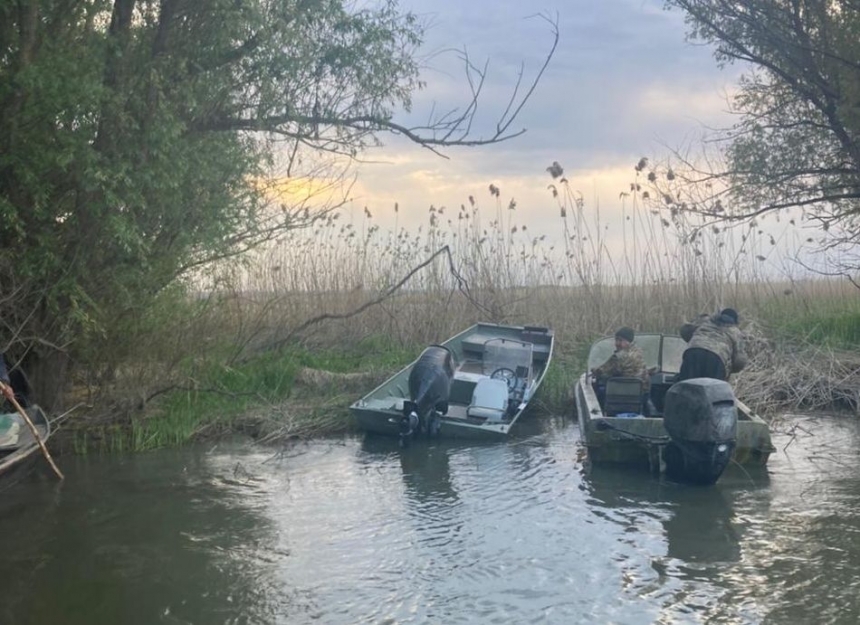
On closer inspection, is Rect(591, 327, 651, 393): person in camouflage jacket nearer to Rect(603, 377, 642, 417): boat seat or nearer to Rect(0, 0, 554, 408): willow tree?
Rect(603, 377, 642, 417): boat seat

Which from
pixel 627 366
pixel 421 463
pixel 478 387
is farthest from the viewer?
pixel 478 387

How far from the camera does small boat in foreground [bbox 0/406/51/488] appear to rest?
883 cm

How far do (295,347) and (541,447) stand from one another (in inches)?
207

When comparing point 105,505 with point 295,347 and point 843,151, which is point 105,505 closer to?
point 295,347

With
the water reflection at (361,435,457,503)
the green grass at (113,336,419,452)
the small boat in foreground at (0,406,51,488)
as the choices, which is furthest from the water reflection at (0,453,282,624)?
the water reflection at (361,435,457,503)

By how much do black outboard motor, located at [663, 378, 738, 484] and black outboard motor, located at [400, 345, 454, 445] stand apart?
10.5ft

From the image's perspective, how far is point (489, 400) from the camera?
12.0 metres

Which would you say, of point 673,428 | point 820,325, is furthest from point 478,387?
point 820,325

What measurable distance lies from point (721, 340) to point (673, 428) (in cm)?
203

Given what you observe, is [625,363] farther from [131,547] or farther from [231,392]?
[131,547]

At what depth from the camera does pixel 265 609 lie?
6.58 m

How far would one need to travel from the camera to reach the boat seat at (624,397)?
1052 cm

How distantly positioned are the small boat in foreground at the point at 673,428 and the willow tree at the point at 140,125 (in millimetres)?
3520

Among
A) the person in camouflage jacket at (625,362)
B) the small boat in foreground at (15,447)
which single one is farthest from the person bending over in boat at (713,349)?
the small boat in foreground at (15,447)
